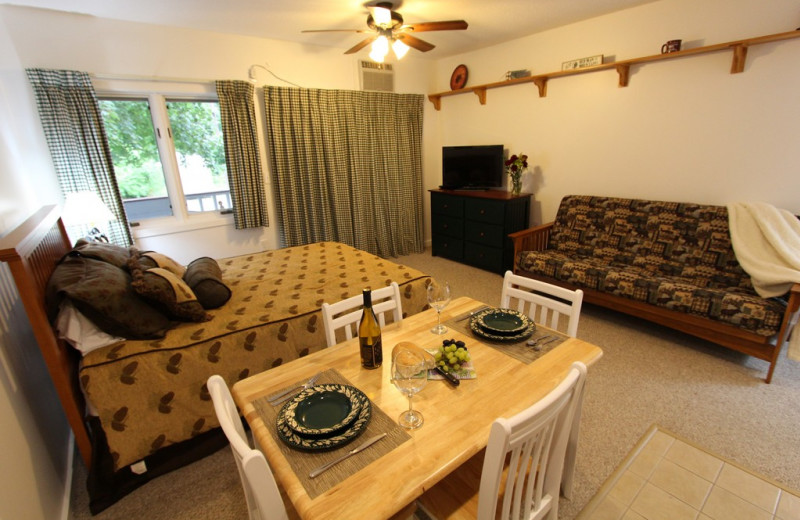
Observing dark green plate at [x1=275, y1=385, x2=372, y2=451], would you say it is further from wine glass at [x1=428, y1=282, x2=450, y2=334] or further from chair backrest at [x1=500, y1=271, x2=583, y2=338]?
chair backrest at [x1=500, y1=271, x2=583, y2=338]

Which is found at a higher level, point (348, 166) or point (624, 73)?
point (624, 73)

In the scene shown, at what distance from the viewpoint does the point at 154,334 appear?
180 centimetres

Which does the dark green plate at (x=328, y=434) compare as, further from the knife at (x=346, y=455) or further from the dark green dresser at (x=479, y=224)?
the dark green dresser at (x=479, y=224)

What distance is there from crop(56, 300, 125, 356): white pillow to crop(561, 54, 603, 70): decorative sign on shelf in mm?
4204

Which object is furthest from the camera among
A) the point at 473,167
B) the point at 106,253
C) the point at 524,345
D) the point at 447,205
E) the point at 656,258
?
the point at 447,205

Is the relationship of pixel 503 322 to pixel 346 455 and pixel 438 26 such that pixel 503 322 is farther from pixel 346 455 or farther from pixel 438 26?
pixel 438 26

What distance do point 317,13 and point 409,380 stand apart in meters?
3.17

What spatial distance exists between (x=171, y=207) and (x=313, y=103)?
1838mm

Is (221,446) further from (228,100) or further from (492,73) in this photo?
(492,73)

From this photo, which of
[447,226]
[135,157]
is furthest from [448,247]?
[135,157]

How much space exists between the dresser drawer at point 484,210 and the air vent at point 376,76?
1.80 meters

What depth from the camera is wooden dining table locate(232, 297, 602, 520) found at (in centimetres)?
85

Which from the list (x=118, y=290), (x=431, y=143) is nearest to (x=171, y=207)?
(x=118, y=290)

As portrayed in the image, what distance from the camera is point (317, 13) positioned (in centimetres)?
301
